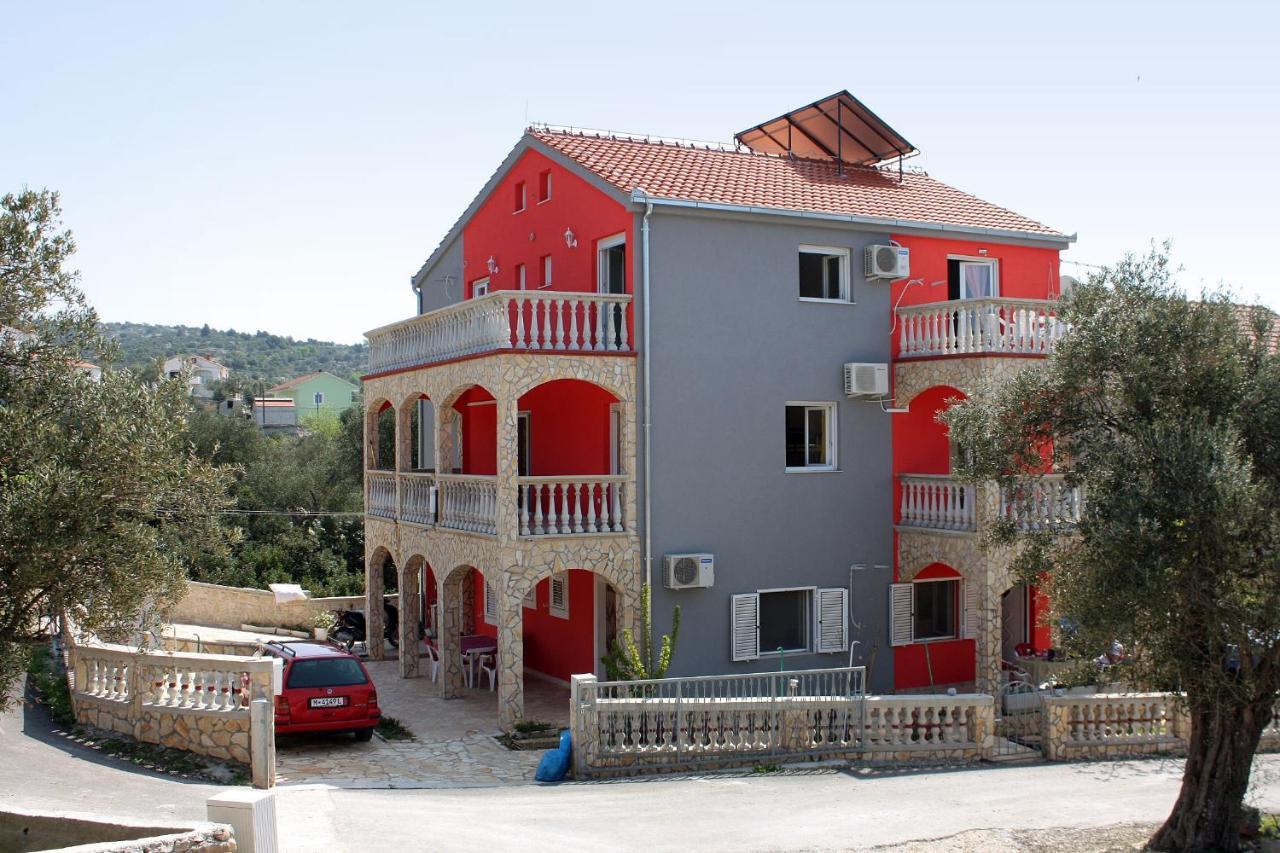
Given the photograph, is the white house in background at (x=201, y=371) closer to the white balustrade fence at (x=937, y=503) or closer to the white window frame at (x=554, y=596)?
the white window frame at (x=554, y=596)

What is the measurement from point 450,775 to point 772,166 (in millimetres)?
13275

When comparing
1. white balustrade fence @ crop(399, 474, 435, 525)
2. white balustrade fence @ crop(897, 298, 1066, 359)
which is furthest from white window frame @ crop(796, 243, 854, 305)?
white balustrade fence @ crop(399, 474, 435, 525)

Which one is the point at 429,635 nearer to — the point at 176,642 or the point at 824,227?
the point at 176,642

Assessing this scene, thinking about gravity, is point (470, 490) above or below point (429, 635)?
above

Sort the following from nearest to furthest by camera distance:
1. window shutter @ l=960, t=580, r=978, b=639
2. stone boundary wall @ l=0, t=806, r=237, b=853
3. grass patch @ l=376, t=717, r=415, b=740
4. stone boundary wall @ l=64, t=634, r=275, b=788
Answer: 1. stone boundary wall @ l=0, t=806, r=237, b=853
2. stone boundary wall @ l=64, t=634, r=275, b=788
3. grass patch @ l=376, t=717, r=415, b=740
4. window shutter @ l=960, t=580, r=978, b=639

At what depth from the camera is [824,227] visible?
2036 centimetres

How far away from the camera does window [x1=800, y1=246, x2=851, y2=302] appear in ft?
67.6

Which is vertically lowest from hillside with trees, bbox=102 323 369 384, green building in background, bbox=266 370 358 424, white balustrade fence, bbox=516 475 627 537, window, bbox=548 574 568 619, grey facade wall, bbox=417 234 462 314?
window, bbox=548 574 568 619

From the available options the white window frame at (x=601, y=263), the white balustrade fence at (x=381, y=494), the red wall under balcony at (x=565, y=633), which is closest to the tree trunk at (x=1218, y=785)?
the red wall under balcony at (x=565, y=633)

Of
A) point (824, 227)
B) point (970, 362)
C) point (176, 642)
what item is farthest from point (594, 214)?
point (176, 642)

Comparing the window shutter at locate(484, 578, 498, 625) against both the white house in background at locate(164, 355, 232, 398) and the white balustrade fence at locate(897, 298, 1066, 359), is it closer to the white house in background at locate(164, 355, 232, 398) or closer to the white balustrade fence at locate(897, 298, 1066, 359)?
the white house in background at locate(164, 355, 232, 398)

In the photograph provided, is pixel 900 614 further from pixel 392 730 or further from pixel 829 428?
pixel 392 730

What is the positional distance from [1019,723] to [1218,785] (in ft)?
18.2

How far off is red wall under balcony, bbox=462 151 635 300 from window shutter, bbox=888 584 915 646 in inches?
281
